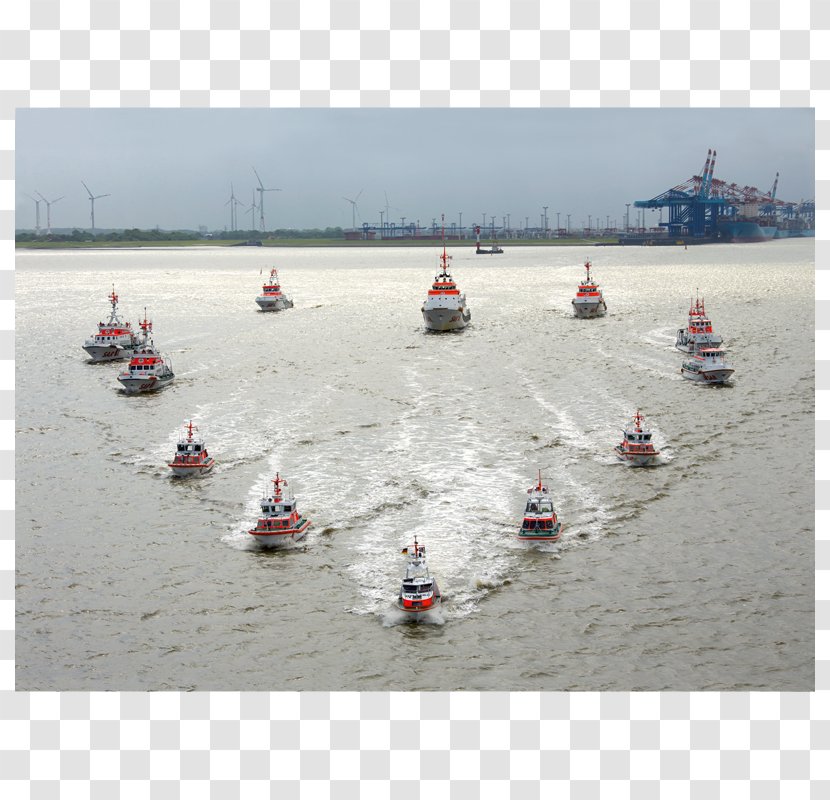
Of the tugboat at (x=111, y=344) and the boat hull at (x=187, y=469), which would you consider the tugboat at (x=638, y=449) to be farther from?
the tugboat at (x=111, y=344)

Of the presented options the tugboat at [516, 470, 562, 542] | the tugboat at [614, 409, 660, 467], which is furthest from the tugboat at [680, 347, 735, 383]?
the tugboat at [516, 470, 562, 542]

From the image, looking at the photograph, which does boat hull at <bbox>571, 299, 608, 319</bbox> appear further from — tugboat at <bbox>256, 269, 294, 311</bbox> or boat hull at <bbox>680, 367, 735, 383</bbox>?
boat hull at <bbox>680, 367, 735, 383</bbox>

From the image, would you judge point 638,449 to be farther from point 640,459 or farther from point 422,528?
point 422,528

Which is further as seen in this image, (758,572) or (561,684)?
(758,572)

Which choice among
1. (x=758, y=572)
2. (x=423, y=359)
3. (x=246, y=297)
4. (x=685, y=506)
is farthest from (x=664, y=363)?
(x=246, y=297)

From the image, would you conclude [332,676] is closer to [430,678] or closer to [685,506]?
[430,678]

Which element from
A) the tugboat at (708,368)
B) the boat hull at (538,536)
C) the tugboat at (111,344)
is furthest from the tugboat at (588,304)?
the boat hull at (538,536)

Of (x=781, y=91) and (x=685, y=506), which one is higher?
(x=781, y=91)
